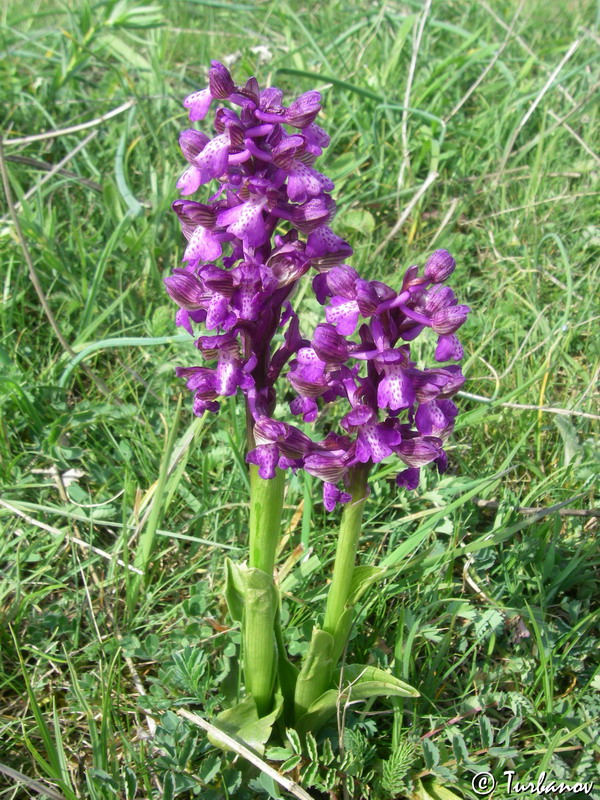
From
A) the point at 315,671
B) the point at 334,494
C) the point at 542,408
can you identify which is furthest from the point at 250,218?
the point at 542,408

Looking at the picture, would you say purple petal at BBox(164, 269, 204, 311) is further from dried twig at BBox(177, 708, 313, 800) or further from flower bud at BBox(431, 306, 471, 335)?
dried twig at BBox(177, 708, 313, 800)

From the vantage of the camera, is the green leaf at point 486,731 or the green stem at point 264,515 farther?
the green leaf at point 486,731

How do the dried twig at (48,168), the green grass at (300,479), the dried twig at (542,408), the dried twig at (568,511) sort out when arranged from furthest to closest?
the dried twig at (48,168)
the dried twig at (542,408)
the dried twig at (568,511)
the green grass at (300,479)

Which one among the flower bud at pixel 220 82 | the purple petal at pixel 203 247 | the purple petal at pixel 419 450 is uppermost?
the flower bud at pixel 220 82

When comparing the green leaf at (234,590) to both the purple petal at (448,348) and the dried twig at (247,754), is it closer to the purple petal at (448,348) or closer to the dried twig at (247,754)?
the dried twig at (247,754)

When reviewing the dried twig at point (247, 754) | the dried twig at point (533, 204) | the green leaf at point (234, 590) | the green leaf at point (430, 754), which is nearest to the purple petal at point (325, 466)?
the green leaf at point (234, 590)

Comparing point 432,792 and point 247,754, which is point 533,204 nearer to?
point 432,792

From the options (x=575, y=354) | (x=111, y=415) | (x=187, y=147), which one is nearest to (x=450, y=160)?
(x=575, y=354)
